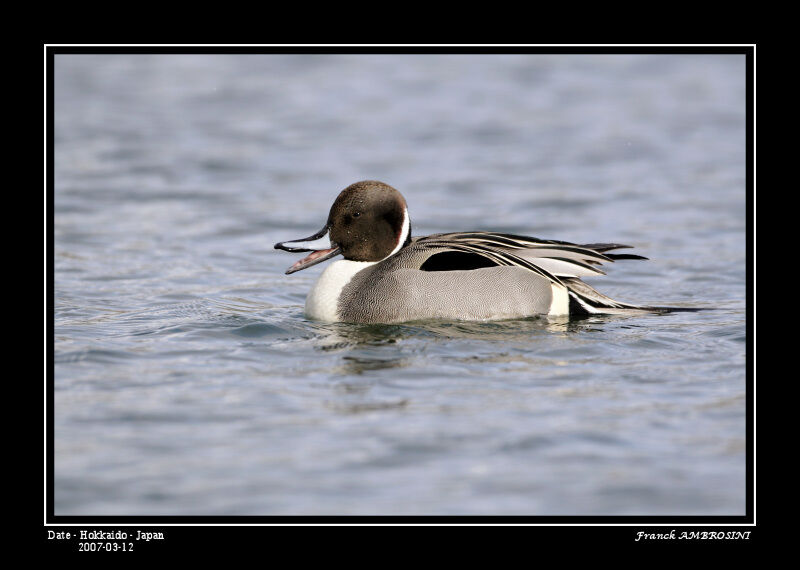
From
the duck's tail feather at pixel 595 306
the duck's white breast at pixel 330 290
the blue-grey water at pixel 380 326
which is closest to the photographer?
the blue-grey water at pixel 380 326

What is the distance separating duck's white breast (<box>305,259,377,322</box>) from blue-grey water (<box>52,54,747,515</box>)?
0.35 ft

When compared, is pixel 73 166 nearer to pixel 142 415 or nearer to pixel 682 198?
pixel 682 198

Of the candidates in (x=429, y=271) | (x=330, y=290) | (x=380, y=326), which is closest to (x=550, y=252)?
(x=429, y=271)

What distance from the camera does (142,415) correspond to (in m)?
6.23

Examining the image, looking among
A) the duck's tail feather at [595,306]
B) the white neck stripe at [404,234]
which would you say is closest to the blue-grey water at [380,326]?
the duck's tail feather at [595,306]

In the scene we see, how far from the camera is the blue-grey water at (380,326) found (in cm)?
550

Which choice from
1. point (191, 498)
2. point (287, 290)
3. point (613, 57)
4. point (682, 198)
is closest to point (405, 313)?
point (287, 290)

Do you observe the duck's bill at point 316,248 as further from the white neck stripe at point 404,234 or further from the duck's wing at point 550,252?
the duck's wing at point 550,252

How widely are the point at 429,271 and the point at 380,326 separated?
519 mm

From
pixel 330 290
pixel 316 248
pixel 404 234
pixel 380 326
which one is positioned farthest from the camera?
pixel 404 234

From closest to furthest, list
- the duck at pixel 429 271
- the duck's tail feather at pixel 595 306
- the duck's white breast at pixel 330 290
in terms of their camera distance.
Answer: the duck at pixel 429 271
the duck's white breast at pixel 330 290
the duck's tail feather at pixel 595 306

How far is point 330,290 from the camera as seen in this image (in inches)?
322

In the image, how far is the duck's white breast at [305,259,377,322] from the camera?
812 centimetres

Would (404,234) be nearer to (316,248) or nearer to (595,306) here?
(316,248)
